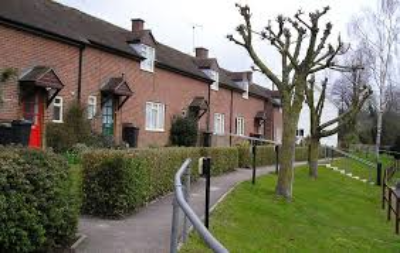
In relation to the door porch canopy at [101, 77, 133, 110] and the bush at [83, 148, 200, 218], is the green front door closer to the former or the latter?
the door porch canopy at [101, 77, 133, 110]

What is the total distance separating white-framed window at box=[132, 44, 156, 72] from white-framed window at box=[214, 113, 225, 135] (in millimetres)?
10092

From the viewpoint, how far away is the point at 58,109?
71.5ft

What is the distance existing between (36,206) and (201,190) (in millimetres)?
9462

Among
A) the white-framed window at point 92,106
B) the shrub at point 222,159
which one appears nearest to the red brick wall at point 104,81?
the white-framed window at point 92,106

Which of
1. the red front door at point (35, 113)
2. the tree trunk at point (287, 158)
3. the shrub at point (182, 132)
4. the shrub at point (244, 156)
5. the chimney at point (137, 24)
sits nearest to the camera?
the tree trunk at point (287, 158)

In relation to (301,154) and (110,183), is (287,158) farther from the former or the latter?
(301,154)

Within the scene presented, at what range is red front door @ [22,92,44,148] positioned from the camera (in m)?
20.0

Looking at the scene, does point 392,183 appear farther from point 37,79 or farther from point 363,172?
point 37,79

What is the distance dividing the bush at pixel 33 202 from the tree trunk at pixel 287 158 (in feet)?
35.1

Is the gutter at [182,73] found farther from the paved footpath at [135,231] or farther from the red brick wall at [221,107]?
the paved footpath at [135,231]

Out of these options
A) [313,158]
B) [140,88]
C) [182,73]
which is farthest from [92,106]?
[313,158]

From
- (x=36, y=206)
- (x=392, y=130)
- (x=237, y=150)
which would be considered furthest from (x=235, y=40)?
(x=392, y=130)

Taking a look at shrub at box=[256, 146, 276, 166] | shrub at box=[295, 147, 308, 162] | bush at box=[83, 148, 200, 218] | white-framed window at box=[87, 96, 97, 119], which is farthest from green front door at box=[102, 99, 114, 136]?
shrub at box=[295, 147, 308, 162]

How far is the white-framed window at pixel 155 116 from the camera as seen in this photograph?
29359 mm
